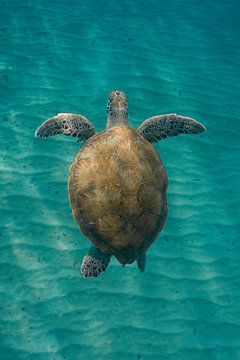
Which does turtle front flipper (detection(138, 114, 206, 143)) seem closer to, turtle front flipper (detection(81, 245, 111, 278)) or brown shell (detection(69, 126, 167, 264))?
brown shell (detection(69, 126, 167, 264))

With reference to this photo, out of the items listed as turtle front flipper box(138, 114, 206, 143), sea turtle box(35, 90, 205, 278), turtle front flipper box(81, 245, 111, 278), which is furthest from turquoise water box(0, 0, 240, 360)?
turtle front flipper box(138, 114, 206, 143)

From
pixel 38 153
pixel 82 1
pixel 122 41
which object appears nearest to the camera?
pixel 38 153

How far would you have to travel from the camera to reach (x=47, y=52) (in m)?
7.11

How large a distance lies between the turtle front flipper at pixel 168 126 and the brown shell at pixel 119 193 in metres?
0.96

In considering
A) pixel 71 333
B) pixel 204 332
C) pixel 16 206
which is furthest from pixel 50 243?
pixel 204 332

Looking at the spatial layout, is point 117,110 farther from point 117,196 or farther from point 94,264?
point 94,264

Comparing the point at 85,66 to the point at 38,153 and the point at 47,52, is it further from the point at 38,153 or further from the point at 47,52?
the point at 38,153

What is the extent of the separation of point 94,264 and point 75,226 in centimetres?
88

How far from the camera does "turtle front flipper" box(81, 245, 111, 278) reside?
396cm

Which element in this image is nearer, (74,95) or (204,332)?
(204,332)

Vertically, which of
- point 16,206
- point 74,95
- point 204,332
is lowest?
point 204,332

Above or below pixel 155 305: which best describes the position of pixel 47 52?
above

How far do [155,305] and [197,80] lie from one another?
489 centimetres

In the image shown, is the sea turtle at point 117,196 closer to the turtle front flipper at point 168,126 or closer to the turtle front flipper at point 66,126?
the turtle front flipper at point 66,126
